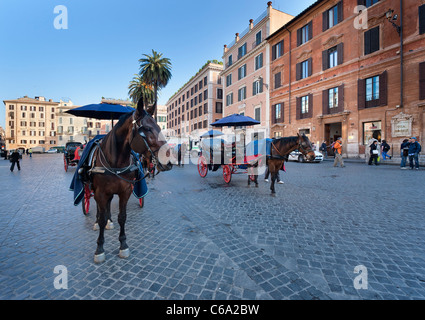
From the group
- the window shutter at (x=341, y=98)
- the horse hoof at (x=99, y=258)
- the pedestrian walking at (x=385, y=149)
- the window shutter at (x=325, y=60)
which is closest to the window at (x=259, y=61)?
the window shutter at (x=325, y=60)

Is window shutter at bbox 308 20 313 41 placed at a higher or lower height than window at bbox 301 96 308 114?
higher

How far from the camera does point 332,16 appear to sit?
21.0 meters

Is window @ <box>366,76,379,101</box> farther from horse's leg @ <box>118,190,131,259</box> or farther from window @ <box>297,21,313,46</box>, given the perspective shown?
horse's leg @ <box>118,190,131,259</box>

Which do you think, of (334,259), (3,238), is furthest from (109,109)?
(334,259)

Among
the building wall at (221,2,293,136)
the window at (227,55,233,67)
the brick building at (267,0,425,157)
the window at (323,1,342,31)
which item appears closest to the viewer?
the brick building at (267,0,425,157)

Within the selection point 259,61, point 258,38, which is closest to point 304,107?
point 259,61

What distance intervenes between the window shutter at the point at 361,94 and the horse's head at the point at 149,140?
71.8ft

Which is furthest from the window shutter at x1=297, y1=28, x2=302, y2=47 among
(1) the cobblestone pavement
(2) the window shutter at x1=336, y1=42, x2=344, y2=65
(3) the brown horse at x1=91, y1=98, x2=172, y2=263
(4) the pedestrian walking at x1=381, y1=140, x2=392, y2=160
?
(3) the brown horse at x1=91, y1=98, x2=172, y2=263

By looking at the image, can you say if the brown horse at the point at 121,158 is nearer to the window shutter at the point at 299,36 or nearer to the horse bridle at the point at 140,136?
the horse bridle at the point at 140,136

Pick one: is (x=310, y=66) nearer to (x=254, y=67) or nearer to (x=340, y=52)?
(x=340, y=52)

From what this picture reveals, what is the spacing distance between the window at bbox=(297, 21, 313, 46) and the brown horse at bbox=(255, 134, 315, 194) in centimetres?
2256

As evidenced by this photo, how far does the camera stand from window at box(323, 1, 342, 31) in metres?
20.2
